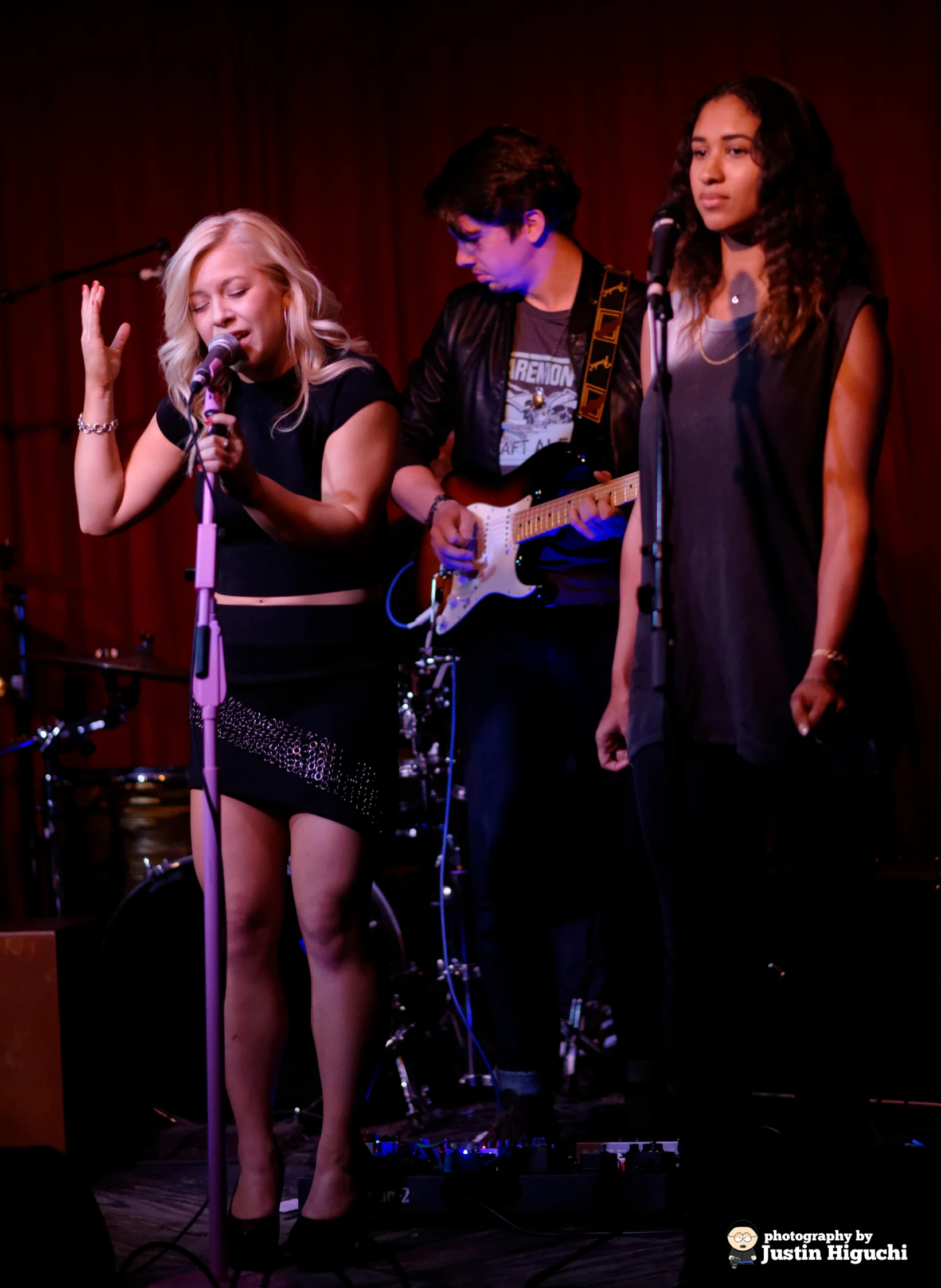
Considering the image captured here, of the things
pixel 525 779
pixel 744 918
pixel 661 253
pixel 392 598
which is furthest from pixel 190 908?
pixel 661 253

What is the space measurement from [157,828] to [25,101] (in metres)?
2.87

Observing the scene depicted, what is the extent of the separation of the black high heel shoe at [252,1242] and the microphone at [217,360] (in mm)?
1373

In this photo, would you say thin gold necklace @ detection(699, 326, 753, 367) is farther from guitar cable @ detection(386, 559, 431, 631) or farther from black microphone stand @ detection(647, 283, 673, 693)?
guitar cable @ detection(386, 559, 431, 631)

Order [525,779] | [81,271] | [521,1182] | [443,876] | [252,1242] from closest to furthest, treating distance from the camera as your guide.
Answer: [252,1242], [521,1182], [525,779], [443,876], [81,271]

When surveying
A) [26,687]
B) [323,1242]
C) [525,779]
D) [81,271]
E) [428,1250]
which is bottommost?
[428,1250]

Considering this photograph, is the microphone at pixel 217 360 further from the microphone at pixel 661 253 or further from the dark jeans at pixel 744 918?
the dark jeans at pixel 744 918

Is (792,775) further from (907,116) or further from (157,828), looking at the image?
(907,116)

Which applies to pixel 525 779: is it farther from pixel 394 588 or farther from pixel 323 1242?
pixel 394 588

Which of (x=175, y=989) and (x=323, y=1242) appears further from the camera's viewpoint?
(x=175, y=989)

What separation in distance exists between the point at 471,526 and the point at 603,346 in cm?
50

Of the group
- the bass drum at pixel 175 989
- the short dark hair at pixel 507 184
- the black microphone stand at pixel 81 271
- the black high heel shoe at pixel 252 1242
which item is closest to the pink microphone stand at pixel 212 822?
the black high heel shoe at pixel 252 1242

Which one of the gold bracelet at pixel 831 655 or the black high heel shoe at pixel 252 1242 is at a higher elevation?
the gold bracelet at pixel 831 655

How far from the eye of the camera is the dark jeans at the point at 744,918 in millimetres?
1809

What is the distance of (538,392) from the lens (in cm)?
289
